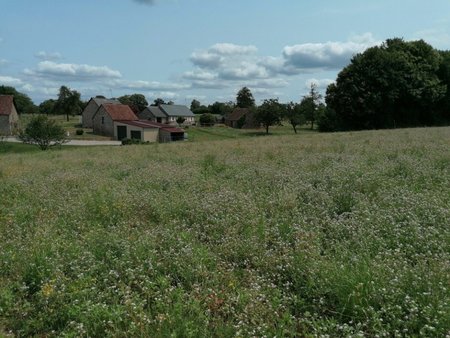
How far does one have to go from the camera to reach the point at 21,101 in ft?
482

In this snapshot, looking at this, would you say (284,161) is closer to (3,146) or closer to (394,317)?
(394,317)

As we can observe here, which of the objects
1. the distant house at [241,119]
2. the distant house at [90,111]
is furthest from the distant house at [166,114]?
the distant house at [90,111]

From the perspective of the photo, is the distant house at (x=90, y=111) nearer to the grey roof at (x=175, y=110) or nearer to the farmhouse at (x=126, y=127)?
the farmhouse at (x=126, y=127)

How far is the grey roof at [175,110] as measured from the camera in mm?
120250

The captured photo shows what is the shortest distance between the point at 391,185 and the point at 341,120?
2223 inches

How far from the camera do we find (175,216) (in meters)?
7.82

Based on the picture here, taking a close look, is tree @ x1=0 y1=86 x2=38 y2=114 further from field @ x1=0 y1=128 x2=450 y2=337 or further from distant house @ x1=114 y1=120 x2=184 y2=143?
field @ x1=0 y1=128 x2=450 y2=337

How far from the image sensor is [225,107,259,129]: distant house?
113 m

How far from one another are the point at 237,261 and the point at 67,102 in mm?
120117

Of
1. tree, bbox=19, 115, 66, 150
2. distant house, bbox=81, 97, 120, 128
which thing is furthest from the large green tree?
distant house, bbox=81, 97, 120, 128

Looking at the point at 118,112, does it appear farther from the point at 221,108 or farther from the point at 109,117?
the point at 221,108

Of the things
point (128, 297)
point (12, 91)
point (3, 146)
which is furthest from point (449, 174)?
point (12, 91)

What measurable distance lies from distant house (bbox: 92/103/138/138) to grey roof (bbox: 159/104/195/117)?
33053mm

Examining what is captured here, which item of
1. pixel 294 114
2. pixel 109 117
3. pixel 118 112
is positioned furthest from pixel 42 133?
pixel 294 114
